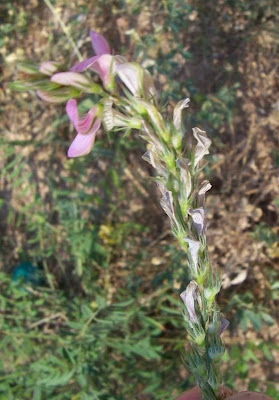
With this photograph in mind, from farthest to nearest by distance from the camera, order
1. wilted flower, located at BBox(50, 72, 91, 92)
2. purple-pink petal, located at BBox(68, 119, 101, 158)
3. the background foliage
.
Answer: the background foliage, purple-pink petal, located at BBox(68, 119, 101, 158), wilted flower, located at BBox(50, 72, 91, 92)

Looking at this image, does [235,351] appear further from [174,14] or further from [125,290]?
[174,14]

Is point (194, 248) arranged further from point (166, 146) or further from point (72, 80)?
point (72, 80)

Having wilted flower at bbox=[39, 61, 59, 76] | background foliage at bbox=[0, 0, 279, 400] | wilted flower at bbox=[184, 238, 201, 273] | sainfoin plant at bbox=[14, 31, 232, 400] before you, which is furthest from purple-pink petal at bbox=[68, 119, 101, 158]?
A: background foliage at bbox=[0, 0, 279, 400]

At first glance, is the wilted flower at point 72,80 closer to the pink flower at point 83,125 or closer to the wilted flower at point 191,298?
the pink flower at point 83,125

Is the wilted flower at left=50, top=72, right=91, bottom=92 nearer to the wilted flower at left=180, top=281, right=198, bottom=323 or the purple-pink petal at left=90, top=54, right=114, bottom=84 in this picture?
the purple-pink petal at left=90, top=54, right=114, bottom=84

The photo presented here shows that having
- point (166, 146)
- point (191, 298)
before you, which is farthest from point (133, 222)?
point (166, 146)
